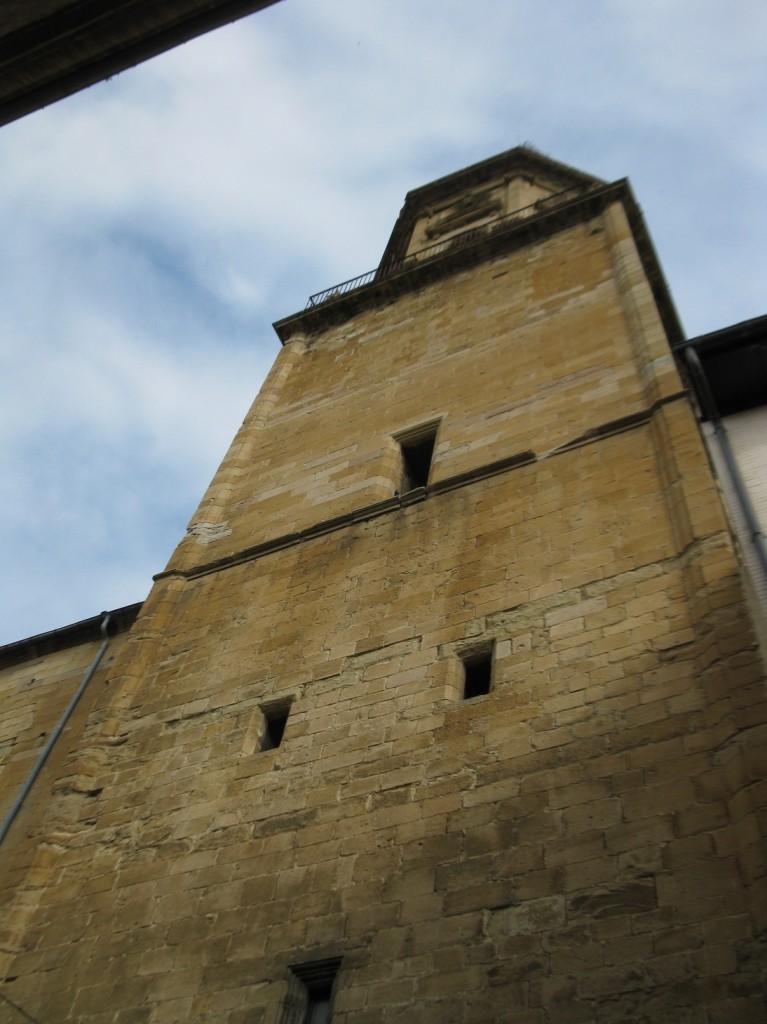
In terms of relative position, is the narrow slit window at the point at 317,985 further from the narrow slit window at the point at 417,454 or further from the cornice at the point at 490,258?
the cornice at the point at 490,258

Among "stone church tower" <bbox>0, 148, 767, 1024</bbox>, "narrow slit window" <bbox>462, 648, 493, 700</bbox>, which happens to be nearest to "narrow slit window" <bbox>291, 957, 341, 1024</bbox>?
"stone church tower" <bbox>0, 148, 767, 1024</bbox>

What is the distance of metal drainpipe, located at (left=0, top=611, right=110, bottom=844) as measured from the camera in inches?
→ 348

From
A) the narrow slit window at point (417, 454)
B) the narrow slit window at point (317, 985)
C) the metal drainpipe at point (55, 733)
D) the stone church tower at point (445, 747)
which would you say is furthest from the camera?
the narrow slit window at point (417, 454)

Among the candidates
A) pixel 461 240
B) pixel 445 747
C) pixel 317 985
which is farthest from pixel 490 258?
pixel 317 985

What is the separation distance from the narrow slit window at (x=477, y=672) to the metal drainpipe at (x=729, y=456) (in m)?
1.93

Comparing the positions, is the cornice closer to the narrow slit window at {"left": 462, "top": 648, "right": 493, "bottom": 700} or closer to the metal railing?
the metal railing

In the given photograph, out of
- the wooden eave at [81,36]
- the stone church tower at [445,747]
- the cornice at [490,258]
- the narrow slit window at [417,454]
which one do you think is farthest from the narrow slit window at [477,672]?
the cornice at [490,258]

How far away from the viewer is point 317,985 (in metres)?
5.29

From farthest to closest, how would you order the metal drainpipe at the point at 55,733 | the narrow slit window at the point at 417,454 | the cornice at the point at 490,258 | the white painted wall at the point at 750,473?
1. the cornice at the point at 490,258
2. the narrow slit window at the point at 417,454
3. the metal drainpipe at the point at 55,733
4. the white painted wall at the point at 750,473

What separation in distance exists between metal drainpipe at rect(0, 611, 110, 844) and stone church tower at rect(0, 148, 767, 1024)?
0.49 ft

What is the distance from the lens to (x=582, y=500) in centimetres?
765

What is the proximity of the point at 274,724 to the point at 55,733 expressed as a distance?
3.59 metres

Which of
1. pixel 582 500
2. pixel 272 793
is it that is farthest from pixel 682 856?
pixel 582 500

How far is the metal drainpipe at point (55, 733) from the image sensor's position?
29.0ft
